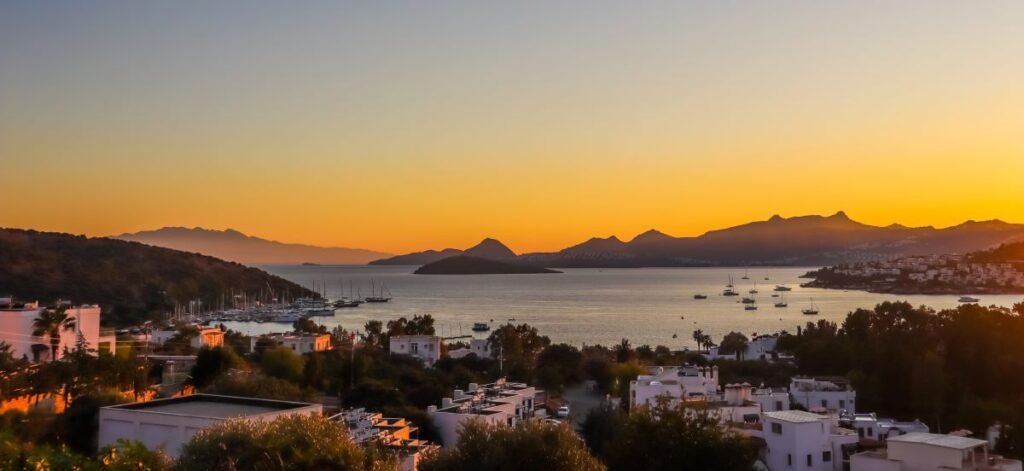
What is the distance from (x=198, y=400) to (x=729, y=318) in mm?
77206

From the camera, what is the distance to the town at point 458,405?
37.9ft

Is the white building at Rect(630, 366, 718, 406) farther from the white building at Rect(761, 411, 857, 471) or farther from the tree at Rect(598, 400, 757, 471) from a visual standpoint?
the tree at Rect(598, 400, 757, 471)

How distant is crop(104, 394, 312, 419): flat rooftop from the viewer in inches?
532

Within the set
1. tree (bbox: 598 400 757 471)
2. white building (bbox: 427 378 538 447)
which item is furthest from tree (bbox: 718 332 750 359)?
tree (bbox: 598 400 757 471)

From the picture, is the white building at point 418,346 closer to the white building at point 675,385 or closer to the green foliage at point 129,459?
the white building at point 675,385

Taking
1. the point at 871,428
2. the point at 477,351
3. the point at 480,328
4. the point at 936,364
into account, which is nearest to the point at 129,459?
the point at 871,428

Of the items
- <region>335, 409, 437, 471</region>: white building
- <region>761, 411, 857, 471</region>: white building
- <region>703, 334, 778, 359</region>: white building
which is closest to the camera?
<region>335, 409, 437, 471</region>: white building

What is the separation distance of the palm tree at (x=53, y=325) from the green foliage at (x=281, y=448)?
61.7 ft

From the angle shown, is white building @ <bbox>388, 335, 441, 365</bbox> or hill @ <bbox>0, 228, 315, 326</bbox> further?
hill @ <bbox>0, 228, 315, 326</bbox>

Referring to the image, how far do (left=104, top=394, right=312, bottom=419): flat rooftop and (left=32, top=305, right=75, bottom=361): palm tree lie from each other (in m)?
11.8

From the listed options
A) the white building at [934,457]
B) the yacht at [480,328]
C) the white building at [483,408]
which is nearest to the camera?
the white building at [934,457]

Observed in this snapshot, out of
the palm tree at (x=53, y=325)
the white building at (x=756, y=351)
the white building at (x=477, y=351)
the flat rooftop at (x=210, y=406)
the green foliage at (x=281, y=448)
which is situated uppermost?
the palm tree at (x=53, y=325)

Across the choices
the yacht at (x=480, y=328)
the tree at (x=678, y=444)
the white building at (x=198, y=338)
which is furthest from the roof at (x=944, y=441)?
the yacht at (x=480, y=328)

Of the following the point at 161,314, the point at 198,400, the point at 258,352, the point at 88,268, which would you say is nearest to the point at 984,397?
the point at 198,400
